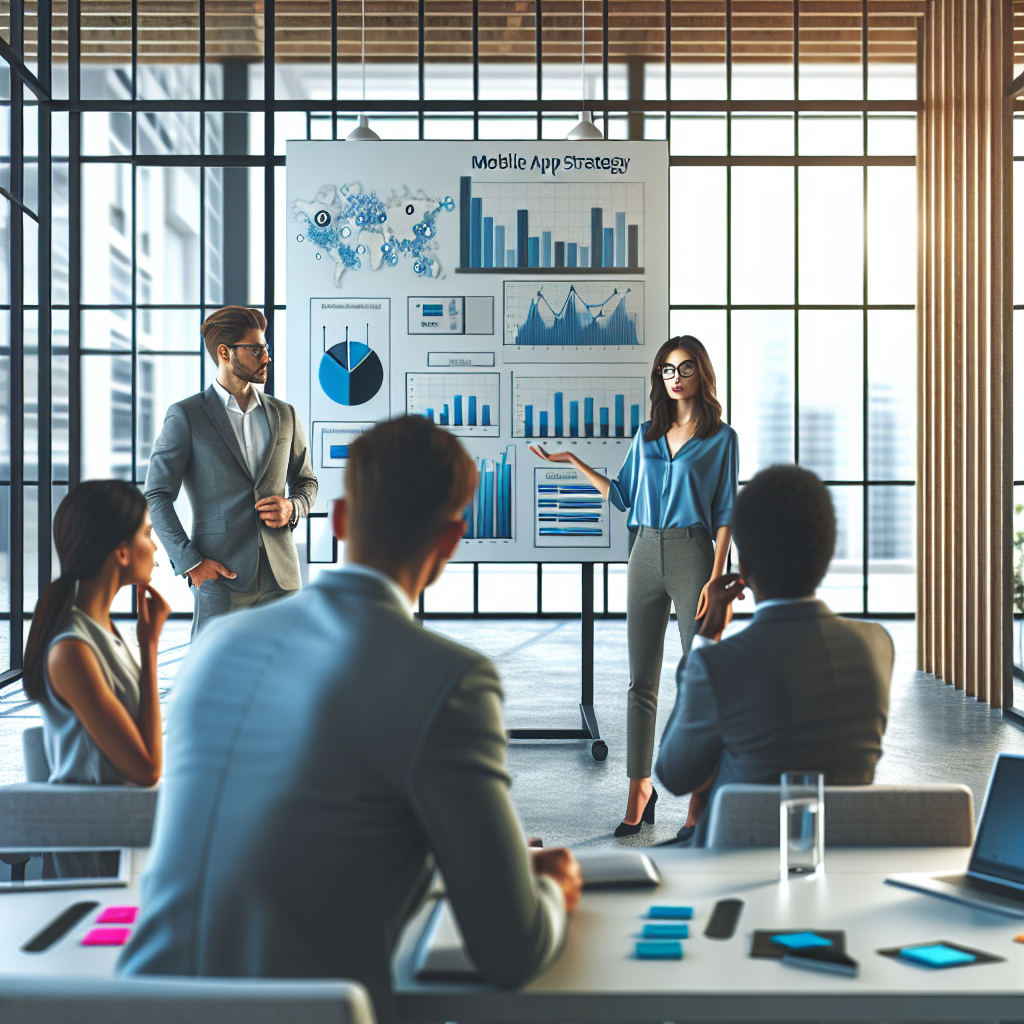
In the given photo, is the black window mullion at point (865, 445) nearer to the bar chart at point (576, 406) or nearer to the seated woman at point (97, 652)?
the bar chart at point (576, 406)

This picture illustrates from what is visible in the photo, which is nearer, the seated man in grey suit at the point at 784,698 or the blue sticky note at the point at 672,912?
the blue sticky note at the point at 672,912

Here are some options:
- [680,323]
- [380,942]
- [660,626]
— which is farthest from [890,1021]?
[680,323]

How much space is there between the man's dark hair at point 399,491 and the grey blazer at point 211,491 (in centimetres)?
273

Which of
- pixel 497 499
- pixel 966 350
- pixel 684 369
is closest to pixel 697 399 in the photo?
pixel 684 369

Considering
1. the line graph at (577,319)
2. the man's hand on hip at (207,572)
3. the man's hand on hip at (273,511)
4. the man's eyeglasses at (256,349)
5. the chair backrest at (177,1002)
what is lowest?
the chair backrest at (177,1002)

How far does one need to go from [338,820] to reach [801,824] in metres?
0.91

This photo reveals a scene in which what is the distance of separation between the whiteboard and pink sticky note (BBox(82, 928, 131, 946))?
3.93 meters

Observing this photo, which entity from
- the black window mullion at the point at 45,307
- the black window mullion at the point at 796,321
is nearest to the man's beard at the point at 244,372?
the black window mullion at the point at 45,307

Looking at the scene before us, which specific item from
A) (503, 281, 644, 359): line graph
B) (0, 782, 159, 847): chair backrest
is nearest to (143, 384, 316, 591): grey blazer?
(503, 281, 644, 359): line graph

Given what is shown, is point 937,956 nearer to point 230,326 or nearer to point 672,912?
point 672,912

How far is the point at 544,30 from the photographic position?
10.7 metres

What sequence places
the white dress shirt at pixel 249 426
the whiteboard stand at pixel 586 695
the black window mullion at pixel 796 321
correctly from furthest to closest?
1. the black window mullion at pixel 796 321
2. the whiteboard stand at pixel 586 695
3. the white dress shirt at pixel 249 426

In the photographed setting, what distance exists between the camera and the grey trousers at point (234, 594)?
157 inches

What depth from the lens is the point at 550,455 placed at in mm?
5262
